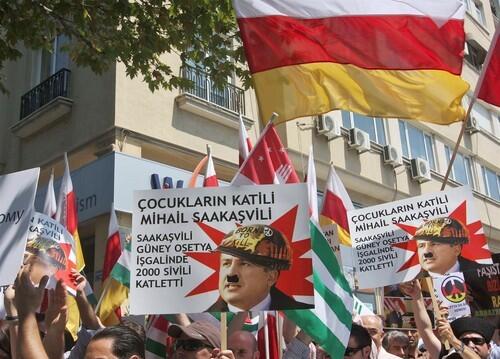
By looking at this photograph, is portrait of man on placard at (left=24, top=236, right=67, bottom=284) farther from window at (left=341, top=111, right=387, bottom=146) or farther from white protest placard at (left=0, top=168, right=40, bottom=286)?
window at (left=341, top=111, right=387, bottom=146)

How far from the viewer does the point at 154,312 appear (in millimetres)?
3498

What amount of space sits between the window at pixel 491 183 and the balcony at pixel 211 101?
12.6m

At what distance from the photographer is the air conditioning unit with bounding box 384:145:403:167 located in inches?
666

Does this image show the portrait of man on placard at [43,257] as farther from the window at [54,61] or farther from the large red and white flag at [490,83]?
the window at [54,61]

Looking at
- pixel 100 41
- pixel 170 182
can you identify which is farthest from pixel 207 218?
pixel 170 182

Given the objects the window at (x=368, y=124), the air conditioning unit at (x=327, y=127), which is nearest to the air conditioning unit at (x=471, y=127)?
the window at (x=368, y=124)

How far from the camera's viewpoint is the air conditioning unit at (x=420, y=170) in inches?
702

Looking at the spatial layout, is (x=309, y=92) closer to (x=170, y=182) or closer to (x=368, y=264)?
(x=368, y=264)

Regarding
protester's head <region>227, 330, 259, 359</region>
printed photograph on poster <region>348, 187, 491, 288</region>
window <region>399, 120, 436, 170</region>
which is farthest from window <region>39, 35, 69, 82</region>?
protester's head <region>227, 330, 259, 359</region>

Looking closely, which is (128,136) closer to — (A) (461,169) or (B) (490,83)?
(B) (490,83)

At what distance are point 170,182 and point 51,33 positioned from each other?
4.36m

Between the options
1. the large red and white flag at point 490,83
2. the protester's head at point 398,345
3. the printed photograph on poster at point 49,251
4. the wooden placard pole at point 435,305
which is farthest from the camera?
the protester's head at point 398,345

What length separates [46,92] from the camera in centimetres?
1288

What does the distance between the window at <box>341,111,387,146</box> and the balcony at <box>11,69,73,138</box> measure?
6990 millimetres
